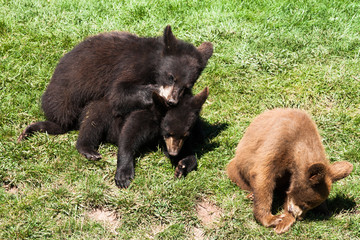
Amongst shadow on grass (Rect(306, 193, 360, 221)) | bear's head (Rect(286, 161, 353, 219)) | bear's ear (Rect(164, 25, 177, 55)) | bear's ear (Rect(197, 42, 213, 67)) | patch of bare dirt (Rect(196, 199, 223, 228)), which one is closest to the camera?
bear's head (Rect(286, 161, 353, 219))

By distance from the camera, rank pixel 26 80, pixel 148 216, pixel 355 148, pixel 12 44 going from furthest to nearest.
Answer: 1. pixel 12 44
2. pixel 26 80
3. pixel 355 148
4. pixel 148 216

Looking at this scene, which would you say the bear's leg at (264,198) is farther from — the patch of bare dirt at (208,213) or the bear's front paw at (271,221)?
the patch of bare dirt at (208,213)

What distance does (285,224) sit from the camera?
5535 millimetres

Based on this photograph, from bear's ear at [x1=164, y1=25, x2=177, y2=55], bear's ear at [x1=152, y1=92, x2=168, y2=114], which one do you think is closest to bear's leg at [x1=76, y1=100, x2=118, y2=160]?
bear's ear at [x1=152, y1=92, x2=168, y2=114]

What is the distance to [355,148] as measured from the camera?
691 cm

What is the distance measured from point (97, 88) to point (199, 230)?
2.69 meters

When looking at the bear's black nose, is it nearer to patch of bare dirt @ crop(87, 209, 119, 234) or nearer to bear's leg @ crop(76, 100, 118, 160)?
bear's leg @ crop(76, 100, 118, 160)

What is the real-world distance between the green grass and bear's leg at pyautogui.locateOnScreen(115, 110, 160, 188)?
0.54 ft

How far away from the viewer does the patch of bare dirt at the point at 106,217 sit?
18.2 feet

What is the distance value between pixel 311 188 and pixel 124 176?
93.7 inches

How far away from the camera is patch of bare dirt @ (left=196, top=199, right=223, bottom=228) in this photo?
5715 millimetres

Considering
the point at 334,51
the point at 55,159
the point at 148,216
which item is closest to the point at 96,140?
the point at 55,159

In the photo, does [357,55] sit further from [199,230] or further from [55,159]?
[55,159]

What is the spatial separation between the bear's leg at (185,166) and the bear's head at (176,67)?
915 mm
